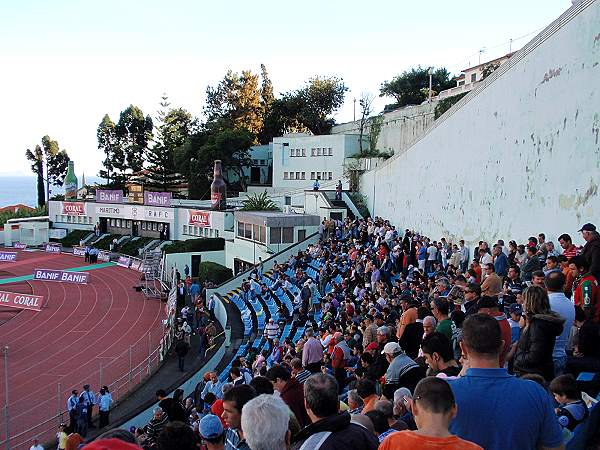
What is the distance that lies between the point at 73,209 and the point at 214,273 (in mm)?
25207

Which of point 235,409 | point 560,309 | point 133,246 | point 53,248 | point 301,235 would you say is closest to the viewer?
point 235,409

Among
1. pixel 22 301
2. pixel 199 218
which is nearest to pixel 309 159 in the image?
pixel 199 218

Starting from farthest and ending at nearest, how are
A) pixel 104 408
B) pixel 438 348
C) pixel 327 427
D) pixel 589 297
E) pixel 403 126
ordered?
pixel 403 126, pixel 104 408, pixel 589 297, pixel 438 348, pixel 327 427

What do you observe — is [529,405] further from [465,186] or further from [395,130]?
[395,130]

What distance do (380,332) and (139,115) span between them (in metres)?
74.7

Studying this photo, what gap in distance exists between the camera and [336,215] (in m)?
34.8

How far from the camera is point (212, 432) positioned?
150 inches

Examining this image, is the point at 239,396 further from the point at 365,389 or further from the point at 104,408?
the point at 104,408

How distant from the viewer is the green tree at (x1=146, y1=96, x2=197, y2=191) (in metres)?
68.8

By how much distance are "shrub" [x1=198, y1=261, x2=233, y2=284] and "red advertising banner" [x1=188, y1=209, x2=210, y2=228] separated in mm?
7180

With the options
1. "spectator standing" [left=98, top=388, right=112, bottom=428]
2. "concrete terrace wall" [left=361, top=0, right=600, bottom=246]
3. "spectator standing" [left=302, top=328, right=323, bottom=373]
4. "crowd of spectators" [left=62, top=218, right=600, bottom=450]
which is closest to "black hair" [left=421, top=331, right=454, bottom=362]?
"crowd of spectators" [left=62, top=218, right=600, bottom=450]

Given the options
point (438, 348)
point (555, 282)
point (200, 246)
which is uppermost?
point (555, 282)

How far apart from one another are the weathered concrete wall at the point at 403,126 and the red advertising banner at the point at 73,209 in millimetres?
25935

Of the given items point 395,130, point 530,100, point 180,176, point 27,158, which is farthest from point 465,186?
point 27,158
